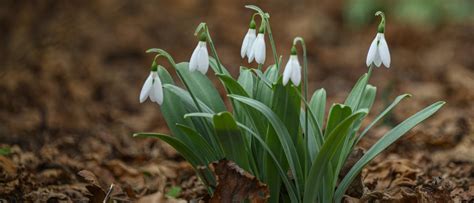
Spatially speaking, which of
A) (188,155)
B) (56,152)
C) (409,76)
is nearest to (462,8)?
(409,76)

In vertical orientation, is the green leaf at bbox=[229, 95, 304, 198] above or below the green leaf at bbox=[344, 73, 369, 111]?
below

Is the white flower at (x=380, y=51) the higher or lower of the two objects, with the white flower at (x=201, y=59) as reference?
higher

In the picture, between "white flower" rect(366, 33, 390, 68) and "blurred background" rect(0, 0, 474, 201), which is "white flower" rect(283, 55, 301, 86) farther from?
"blurred background" rect(0, 0, 474, 201)

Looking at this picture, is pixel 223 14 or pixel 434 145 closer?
pixel 434 145

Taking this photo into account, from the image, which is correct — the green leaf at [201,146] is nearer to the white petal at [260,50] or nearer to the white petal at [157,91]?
the white petal at [157,91]

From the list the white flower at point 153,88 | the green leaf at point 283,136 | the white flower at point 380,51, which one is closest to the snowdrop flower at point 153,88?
the white flower at point 153,88

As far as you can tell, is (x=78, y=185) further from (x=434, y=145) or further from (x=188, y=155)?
(x=434, y=145)

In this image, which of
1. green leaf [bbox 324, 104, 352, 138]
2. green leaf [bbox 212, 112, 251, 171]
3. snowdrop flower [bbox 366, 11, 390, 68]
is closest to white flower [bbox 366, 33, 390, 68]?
snowdrop flower [bbox 366, 11, 390, 68]
